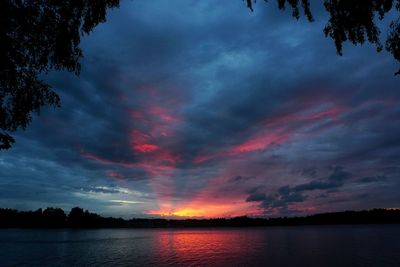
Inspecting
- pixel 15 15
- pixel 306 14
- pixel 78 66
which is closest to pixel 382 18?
pixel 306 14

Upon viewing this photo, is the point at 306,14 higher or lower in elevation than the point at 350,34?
higher

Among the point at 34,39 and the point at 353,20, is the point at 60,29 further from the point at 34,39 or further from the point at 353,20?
the point at 353,20

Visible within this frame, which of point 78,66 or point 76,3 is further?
point 78,66

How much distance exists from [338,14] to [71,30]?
12.4 meters

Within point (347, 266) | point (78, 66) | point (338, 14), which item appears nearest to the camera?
point (338, 14)

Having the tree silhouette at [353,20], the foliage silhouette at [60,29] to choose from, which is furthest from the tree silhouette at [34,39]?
the tree silhouette at [353,20]

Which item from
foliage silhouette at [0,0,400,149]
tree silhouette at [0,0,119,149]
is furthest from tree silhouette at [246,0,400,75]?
tree silhouette at [0,0,119,149]

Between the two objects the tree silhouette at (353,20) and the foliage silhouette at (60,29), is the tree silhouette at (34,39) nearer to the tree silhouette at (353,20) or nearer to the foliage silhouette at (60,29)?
the foliage silhouette at (60,29)

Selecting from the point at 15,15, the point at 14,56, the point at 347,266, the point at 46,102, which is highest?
the point at 15,15

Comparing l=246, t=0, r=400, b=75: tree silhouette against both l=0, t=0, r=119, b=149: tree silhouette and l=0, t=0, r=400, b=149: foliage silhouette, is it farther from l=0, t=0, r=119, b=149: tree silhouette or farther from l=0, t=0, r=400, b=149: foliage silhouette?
l=0, t=0, r=119, b=149: tree silhouette

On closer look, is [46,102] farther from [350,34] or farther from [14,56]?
[350,34]

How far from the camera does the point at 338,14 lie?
44.7 feet

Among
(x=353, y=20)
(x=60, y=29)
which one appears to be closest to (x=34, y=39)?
(x=60, y=29)

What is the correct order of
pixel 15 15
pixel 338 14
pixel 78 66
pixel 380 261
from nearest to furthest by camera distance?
pixel 15 15 < pixel 338 14 < pixel 78 66 < pixel 380 261
